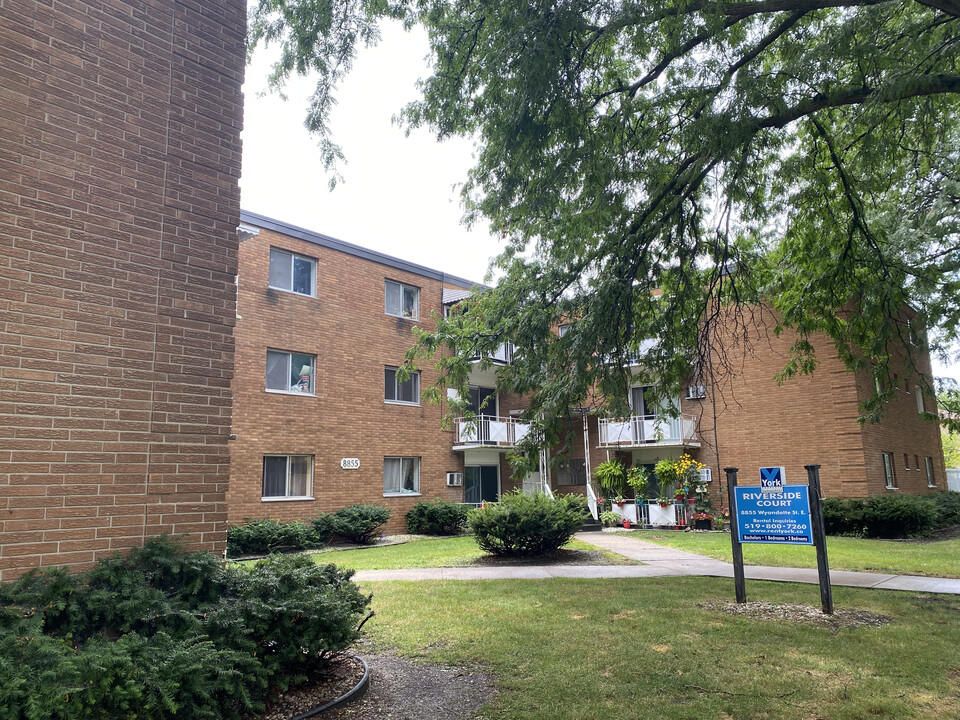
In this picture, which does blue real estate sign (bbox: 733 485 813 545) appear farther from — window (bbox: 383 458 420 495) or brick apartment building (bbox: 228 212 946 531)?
window (bbox: 383 458 420 495)

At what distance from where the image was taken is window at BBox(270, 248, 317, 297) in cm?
2062

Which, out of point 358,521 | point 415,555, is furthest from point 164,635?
point 358,521

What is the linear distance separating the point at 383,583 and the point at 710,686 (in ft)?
21.9

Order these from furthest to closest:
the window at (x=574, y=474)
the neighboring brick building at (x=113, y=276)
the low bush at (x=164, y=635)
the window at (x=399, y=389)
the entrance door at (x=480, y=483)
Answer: the window at (x=574, y=474) < the entrance door at (x=480, y=483) < the window at (x=399, y=389) < the neighboring brick building at (x=113, y=276) < the low bush at (x=164, y=635)

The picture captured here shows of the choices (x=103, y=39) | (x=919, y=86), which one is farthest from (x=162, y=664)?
(x=919, y=86)

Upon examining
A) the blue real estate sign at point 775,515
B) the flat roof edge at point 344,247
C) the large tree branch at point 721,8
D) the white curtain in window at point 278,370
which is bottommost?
the blue real estate sign at point 775,515

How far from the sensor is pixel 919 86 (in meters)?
6.85

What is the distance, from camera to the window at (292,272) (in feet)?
67.7

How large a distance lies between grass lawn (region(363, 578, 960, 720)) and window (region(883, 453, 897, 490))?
620 inches

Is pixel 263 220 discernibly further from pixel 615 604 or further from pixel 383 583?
pixel 615 604

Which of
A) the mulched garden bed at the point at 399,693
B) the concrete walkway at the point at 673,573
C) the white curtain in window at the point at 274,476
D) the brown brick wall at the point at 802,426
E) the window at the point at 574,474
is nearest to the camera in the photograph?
the mulched garden bed at the point at 399,693

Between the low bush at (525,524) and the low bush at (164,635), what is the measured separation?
26.3ft

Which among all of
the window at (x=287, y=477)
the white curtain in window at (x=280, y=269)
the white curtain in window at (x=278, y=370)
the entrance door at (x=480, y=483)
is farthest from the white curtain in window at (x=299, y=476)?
the entrance door at (x=480, y=483)

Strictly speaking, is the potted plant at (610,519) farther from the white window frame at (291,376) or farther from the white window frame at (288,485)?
the white window frame at (291,376)
